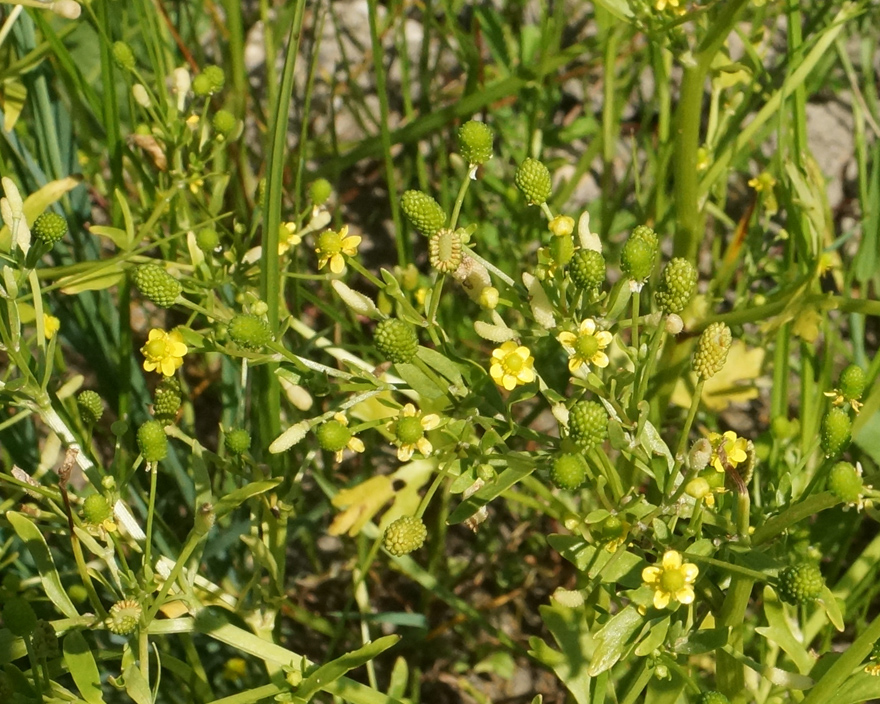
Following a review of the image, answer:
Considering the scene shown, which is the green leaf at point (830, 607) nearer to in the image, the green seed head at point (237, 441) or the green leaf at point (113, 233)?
the green seed head at point (237, 441)

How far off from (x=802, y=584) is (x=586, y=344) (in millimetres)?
314

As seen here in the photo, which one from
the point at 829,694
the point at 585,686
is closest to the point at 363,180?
the point at 585,686

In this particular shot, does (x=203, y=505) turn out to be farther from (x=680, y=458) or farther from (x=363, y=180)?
(x=363, y=180)

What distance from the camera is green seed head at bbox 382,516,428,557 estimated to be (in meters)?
1.02

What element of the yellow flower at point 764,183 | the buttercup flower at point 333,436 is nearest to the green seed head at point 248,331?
the buttercup flower at point 333,436

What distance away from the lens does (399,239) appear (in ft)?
4.84

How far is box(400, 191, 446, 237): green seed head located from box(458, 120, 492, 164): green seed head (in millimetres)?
82

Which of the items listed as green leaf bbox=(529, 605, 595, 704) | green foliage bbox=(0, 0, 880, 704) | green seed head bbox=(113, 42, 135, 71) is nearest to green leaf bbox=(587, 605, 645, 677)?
green foliage bbox=(0, 0, 880, 704)

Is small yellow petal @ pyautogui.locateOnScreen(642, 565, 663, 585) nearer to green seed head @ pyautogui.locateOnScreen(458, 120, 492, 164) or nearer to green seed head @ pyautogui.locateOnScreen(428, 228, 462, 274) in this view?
green seed head @ pyautogui.locateOnScreen(428, 228, 462, 274)

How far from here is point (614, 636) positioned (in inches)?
40.3

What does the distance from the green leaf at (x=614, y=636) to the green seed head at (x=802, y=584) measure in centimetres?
17

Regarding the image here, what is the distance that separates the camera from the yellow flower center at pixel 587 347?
1009mm

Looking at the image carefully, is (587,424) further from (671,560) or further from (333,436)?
(333,436)

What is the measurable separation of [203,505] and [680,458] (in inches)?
22.1
